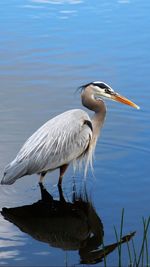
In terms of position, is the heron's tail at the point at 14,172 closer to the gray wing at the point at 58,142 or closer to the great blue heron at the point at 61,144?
the great blue heron at the point at 61,144

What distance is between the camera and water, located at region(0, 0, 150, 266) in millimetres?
6238

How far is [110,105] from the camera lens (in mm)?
9102

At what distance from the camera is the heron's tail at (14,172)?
6570mm

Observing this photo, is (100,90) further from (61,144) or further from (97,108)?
(61,144)

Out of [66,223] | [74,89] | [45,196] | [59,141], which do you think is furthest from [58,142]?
[74,89]

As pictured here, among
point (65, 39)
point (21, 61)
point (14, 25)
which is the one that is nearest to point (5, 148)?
point (21, 61)

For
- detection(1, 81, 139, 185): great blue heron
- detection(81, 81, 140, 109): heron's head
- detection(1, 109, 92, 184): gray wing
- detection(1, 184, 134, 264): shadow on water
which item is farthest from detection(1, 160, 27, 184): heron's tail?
detection(81, 81, 140, 109): heron's head

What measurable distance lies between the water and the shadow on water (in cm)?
7

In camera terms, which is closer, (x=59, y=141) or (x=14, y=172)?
(x=14, y=172)

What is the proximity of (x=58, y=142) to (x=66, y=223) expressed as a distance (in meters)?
1.00

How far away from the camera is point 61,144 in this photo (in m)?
7.01

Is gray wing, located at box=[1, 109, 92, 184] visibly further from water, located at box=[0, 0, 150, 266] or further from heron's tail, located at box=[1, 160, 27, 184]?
water, located at box=[0, 0, 150, 266]

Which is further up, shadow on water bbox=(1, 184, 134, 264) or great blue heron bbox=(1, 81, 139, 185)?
great blue heron bbox=(1, 81, 139, 185)

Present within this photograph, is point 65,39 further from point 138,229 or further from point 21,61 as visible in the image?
point 138,229
